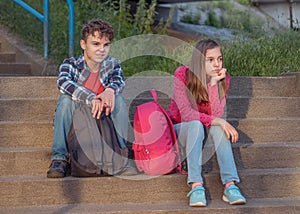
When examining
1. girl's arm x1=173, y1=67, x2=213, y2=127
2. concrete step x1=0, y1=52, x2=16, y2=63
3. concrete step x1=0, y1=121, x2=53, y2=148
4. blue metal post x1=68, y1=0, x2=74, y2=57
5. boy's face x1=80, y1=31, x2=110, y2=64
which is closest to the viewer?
girl's arm x1=173, y1=67, x2=213, y2=127

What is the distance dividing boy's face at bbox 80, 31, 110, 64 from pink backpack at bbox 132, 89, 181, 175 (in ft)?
1.65

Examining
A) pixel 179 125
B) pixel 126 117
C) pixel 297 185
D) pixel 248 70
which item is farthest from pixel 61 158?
pixel 248 70

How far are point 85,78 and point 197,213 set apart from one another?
52.7 inches

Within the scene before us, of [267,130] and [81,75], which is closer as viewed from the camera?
[81,75]

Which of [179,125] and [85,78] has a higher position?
[85,78]

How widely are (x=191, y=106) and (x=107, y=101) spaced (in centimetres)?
64

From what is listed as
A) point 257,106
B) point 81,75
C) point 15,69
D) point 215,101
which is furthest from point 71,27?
point 215,101

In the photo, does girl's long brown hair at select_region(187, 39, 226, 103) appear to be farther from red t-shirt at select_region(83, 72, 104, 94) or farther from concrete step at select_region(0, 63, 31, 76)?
concrete step at select_region(0, 63, 31, 76)

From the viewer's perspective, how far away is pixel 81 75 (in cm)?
440

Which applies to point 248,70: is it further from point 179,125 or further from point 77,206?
point 77,206

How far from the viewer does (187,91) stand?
434cm

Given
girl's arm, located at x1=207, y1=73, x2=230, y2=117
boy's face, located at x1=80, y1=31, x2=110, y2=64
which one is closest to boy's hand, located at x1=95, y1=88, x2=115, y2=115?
boy's face, located at x1=80, y1=31, x2=110, y2=64

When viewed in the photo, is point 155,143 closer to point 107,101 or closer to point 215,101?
point 107,101

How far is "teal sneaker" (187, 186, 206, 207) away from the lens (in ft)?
12.9
